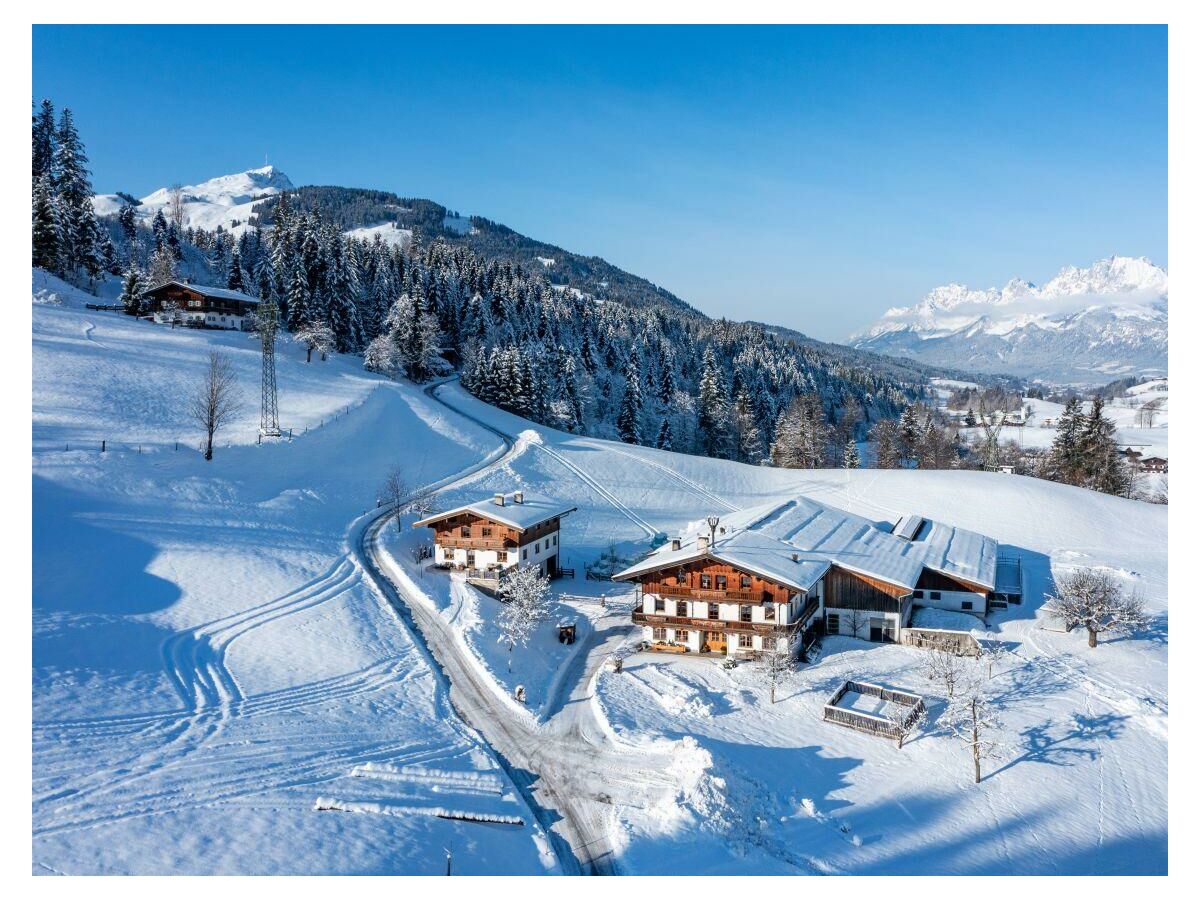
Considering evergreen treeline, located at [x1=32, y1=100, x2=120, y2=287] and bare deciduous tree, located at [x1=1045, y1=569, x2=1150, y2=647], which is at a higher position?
evergreen treeline, located at [x1=32, y1=100, x2=120, y2=287]

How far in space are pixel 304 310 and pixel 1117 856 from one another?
287ft

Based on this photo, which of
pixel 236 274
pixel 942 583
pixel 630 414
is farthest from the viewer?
pixel 630 414

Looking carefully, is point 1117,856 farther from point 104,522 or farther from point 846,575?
point 104,522

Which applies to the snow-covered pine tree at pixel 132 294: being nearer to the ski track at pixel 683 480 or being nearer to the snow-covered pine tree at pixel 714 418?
the ski track at pixel 683 480

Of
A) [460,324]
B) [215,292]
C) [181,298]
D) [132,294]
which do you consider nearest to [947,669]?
[215,292]

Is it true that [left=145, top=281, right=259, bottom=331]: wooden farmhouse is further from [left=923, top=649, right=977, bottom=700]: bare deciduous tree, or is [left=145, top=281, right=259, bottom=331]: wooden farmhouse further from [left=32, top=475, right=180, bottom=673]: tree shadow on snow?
[left=923, top=649, right=977, bottom=700]: bare deciduous tree

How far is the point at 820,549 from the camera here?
145ft

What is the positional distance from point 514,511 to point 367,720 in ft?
71.9

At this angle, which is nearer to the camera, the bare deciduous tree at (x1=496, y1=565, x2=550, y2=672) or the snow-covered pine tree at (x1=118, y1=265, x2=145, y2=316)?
the bare deciduous tree at (x1=496, y1=565, x2=550, y2=672)

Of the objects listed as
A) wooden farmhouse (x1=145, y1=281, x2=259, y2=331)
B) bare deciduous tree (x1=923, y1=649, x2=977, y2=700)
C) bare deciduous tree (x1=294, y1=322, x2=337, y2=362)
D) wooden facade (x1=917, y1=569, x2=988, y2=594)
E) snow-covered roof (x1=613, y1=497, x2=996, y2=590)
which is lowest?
bare deciduous tree (x1=923, y1=649, x2=977, y2=700)

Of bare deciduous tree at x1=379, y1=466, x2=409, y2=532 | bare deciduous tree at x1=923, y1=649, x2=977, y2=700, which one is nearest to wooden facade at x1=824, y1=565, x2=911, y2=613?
bare deciduous tree at x1=923, y1=649, x2=977, y2=700

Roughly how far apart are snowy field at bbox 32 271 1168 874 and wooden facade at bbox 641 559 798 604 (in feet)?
12.0

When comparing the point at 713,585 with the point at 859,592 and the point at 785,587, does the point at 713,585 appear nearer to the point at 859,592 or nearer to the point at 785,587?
the point at 785,587

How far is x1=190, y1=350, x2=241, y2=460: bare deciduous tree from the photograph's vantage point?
164 feet
